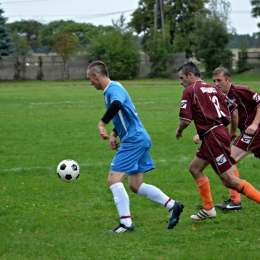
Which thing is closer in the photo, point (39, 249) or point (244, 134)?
point (39, 249)

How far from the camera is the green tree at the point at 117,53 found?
48.6 metres

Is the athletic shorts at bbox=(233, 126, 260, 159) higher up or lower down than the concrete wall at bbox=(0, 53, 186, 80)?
higher up

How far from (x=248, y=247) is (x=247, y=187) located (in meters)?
0.92

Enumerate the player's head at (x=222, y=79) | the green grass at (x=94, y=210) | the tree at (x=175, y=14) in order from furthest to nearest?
1. the tree at (x=175, y=14)
2. the player's head at (x=222, y=79)
3. the green grass at (x=94, y=210)

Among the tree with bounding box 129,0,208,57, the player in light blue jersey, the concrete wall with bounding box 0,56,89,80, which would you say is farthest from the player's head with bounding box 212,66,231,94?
the tree with bounding box 129,0,208,57

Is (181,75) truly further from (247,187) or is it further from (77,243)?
(77,243)

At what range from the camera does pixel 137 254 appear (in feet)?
17.9

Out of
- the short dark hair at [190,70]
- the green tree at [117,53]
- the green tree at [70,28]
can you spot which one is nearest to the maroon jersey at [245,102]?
the short dark hair at [190,70]

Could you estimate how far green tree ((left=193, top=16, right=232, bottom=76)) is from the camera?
4781 centimetres

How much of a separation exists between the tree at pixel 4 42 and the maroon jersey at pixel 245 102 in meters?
42.4

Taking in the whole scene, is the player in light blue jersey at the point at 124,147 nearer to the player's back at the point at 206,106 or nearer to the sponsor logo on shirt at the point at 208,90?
the player's back at the point at 206,106

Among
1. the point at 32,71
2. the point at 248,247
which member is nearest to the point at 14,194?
the point at 248,247

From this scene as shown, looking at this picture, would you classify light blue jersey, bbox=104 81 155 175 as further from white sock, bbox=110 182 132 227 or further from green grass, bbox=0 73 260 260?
green grass, bbox=0 73 260 260

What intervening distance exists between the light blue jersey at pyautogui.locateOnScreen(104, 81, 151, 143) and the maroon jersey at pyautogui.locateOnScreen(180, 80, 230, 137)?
513 mm
